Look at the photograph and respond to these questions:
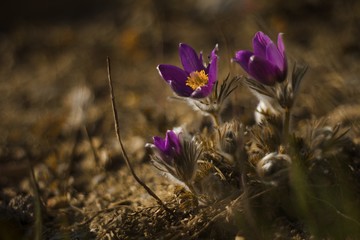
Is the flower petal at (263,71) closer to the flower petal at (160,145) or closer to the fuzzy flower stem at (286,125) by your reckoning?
the fuzzy flower stem at (286,125)

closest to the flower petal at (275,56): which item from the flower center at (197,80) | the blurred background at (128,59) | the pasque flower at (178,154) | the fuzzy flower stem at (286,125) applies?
the fuzzy flower stem at (286,125)

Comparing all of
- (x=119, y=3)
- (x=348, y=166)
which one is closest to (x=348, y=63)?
(x=348, y=166)

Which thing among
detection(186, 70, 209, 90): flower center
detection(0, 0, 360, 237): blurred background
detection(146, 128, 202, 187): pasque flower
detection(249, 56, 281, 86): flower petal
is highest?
detection(0, 0, 360, 237): blurred background

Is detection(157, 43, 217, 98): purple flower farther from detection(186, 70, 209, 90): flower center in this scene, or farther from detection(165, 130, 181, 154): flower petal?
detection(165, 130, 181, 154): flower petal

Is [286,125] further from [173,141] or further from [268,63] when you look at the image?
[173,141]

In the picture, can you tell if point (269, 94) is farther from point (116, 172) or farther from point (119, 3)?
point (119, 3)

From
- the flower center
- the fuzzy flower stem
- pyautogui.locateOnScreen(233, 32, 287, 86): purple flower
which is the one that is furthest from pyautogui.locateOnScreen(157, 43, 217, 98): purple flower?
the fuzzy flower stem

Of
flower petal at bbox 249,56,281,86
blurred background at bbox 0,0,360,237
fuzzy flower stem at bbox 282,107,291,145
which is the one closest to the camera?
flower petal at bbox 249,56,281,86
